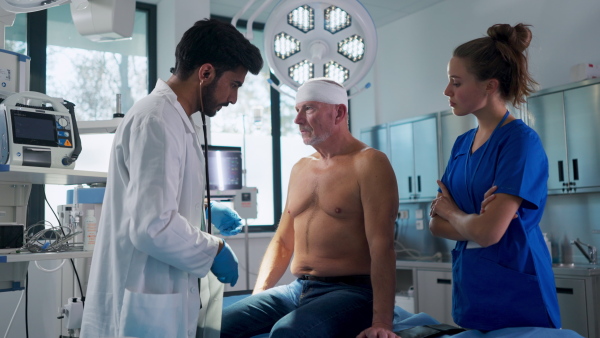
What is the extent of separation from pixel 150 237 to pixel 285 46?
0.94 metres

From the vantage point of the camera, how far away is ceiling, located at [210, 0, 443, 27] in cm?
544

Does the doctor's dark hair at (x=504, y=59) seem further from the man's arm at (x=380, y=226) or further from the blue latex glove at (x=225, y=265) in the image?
the blue latex glove at (x=225, y=265)

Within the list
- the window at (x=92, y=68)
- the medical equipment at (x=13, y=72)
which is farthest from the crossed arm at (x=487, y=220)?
the window at (x=92, y=68)

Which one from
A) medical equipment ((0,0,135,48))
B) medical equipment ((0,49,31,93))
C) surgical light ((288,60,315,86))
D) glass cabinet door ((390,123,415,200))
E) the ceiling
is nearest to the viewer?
surgical light ((288,60,315,86))

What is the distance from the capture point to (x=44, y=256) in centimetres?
223

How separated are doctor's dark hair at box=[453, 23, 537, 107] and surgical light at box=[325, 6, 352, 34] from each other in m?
0.45

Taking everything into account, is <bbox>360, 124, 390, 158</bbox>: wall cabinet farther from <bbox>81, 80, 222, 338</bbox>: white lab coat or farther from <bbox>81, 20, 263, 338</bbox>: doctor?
<bbox>81, 80, 222, 338</bbox>: white lab coat

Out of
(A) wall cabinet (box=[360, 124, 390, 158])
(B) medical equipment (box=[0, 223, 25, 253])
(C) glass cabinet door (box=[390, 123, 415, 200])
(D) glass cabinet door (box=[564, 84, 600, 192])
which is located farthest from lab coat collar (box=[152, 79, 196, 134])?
(A) wall cabinet (box=[360, 124, 390, 158])

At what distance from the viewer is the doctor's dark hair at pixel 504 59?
177 cm

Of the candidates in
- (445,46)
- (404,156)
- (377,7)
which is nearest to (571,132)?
(404,156)

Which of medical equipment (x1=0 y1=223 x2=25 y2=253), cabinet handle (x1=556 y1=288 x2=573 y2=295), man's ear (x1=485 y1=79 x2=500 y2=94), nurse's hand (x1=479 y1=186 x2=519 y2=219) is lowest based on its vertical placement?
cabinet handle (x1=556 y1=288 x2=573 y2=295)

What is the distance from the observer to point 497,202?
1.65 m

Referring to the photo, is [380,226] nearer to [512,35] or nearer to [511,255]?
[511,255]

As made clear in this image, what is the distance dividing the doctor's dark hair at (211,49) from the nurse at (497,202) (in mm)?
655
